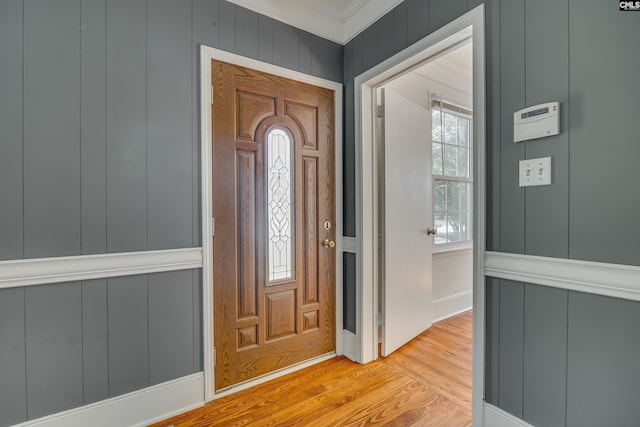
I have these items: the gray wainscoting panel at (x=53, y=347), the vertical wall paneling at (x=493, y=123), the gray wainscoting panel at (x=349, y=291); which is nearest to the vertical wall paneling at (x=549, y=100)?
the vertical wall paneling at (x=493, y=123)

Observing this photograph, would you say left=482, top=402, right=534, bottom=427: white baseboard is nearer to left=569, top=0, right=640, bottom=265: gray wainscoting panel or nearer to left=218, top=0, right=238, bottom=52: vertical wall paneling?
left=569, top=0, right=640, bottom=265: gray wainscoting panel

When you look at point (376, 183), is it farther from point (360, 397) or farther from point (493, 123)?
point (360, 397)

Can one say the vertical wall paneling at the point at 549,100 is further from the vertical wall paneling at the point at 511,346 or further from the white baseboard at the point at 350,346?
the white baseboard at the point at 350,346

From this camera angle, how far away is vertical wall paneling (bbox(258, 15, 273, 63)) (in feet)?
6.52

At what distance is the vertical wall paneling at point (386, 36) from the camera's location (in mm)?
1960

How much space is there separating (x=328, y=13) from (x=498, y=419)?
2.79m

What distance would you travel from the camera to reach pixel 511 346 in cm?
139

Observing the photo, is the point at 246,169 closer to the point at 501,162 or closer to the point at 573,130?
the point at 501,162

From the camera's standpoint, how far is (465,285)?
333 cm

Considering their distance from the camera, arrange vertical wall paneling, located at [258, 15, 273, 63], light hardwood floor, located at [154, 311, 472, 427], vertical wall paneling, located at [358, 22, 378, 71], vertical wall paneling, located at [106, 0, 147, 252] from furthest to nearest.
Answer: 1. vertical wall paneling, located at [358, 22, 378, 71]
2. vertical wall paneling, located at [258, 15, 273, 63]
3. light hardwood floor, located at [154, 311, 472, 427]
4. vertical wall paneling, located at [106, 0, 147, 252]

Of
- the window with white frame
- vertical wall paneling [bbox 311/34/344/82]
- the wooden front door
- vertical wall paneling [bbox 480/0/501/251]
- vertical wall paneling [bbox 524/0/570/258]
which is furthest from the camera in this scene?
the window with white frame

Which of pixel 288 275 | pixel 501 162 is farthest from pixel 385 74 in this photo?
pixel 288 275

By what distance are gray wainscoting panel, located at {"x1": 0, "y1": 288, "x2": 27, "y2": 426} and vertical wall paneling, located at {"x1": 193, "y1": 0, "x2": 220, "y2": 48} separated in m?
1.61

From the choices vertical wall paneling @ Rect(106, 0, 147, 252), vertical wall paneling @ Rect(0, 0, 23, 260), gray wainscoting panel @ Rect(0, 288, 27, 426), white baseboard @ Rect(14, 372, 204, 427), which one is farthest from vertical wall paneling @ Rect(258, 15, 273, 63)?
white baseboard @ Rect(14, 372, 204, 427)
